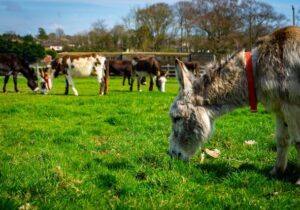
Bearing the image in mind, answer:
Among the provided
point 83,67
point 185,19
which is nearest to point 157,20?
point 185,19

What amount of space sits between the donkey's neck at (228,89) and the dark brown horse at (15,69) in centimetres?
2142

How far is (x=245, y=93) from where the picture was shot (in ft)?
18.9

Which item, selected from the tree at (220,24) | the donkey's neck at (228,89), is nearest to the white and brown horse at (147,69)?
the donkey's neck at (228,89)

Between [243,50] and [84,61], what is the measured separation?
18273mm

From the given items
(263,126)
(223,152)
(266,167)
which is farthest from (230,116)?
(266,167)

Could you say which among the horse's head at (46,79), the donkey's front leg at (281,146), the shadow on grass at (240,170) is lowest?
the shadow on grass at (240,170)

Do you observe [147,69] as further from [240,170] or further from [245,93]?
[245,93]

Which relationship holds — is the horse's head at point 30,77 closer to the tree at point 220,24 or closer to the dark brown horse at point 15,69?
the dark brown horse at point 15,69

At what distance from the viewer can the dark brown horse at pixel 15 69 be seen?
1032 inches

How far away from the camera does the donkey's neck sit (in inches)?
227

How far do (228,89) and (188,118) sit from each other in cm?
68

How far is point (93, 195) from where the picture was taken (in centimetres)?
505

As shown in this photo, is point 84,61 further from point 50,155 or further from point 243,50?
point 243,50

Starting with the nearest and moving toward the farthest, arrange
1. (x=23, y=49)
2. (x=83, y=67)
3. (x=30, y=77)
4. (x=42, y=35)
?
(x=83, y=67), (x=30, y=77), (x=23, y=49), (x=42, y=35)
